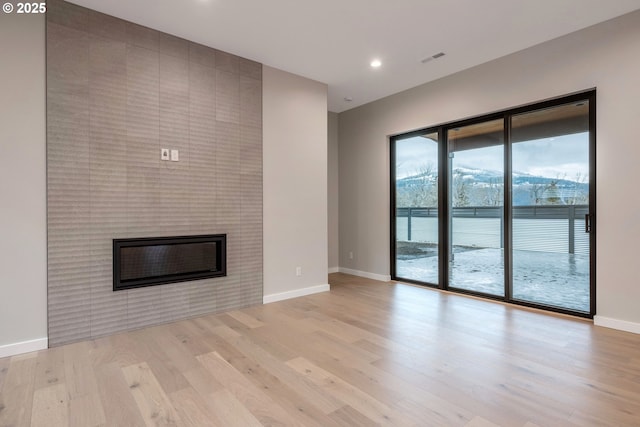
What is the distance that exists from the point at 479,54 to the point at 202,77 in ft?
10.4

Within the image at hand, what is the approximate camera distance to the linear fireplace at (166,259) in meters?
3.05

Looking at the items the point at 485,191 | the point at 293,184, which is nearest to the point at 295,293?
the point at 293,184

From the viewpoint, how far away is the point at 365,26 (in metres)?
3.20

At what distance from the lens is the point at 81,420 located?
1753mm

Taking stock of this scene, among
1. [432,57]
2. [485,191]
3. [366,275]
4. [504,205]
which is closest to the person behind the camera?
[432,57]

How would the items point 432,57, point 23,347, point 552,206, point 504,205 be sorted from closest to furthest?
1. point 23,347
2. point 552,206
3. point 432,57
4. point 504,205

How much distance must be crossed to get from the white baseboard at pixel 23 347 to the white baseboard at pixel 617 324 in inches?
197

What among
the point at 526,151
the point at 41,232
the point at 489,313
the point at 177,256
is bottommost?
the point at 489,313

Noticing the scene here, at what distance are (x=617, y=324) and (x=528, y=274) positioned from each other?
3.05 ft

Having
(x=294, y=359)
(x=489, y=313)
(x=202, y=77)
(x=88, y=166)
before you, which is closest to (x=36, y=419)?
(x=294, y=359)

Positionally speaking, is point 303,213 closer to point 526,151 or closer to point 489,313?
point 489,313

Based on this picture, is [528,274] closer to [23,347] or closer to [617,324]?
[617,324]

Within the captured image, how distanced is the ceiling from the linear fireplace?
2095 mm

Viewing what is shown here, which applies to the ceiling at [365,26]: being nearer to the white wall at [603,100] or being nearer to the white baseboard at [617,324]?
the white wall at [603,100]
